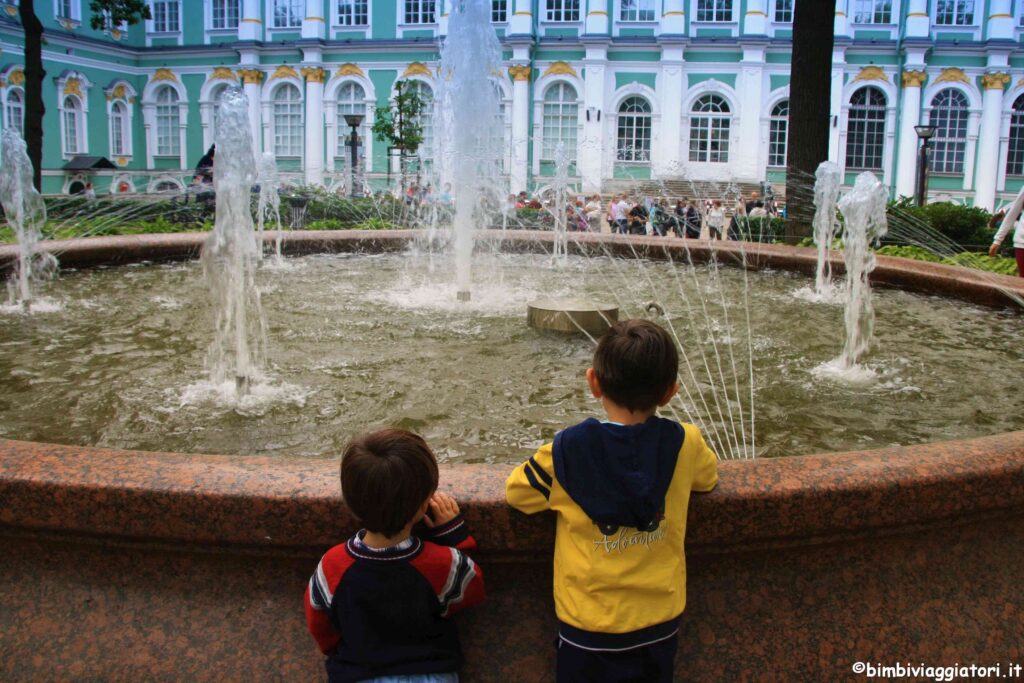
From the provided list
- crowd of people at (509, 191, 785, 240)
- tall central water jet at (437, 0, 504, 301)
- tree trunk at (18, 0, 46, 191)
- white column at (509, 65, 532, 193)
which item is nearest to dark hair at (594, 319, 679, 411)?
tall central water jet at (437, 0, 504, 301)

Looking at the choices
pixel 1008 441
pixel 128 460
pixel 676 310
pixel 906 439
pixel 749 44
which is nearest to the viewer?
pixel 128 460

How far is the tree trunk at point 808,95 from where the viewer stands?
1080 cm

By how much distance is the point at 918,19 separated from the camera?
32.1 meters

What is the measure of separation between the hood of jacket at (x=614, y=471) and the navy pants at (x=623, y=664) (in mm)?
250

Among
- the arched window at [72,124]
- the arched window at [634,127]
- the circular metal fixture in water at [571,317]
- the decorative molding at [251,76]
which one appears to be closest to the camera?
the circular metal fixture in water at [571,317]

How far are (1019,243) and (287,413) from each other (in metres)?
6.02

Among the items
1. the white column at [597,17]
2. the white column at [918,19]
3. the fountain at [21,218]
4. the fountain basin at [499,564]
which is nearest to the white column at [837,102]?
the white column at [918,19]

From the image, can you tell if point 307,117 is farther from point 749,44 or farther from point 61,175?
point 749,44

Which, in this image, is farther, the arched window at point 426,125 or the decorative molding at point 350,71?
the decorative molding at point 350,71

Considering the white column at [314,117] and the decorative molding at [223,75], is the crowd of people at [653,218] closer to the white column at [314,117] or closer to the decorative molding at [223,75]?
the white column at [314,117]

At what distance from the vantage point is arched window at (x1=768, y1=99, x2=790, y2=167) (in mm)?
32969

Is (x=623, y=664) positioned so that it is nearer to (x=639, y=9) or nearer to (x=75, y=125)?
(x=639, y=9)

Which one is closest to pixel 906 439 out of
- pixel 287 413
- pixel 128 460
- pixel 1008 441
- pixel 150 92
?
pixel 1008 441

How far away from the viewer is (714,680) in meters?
2.15
